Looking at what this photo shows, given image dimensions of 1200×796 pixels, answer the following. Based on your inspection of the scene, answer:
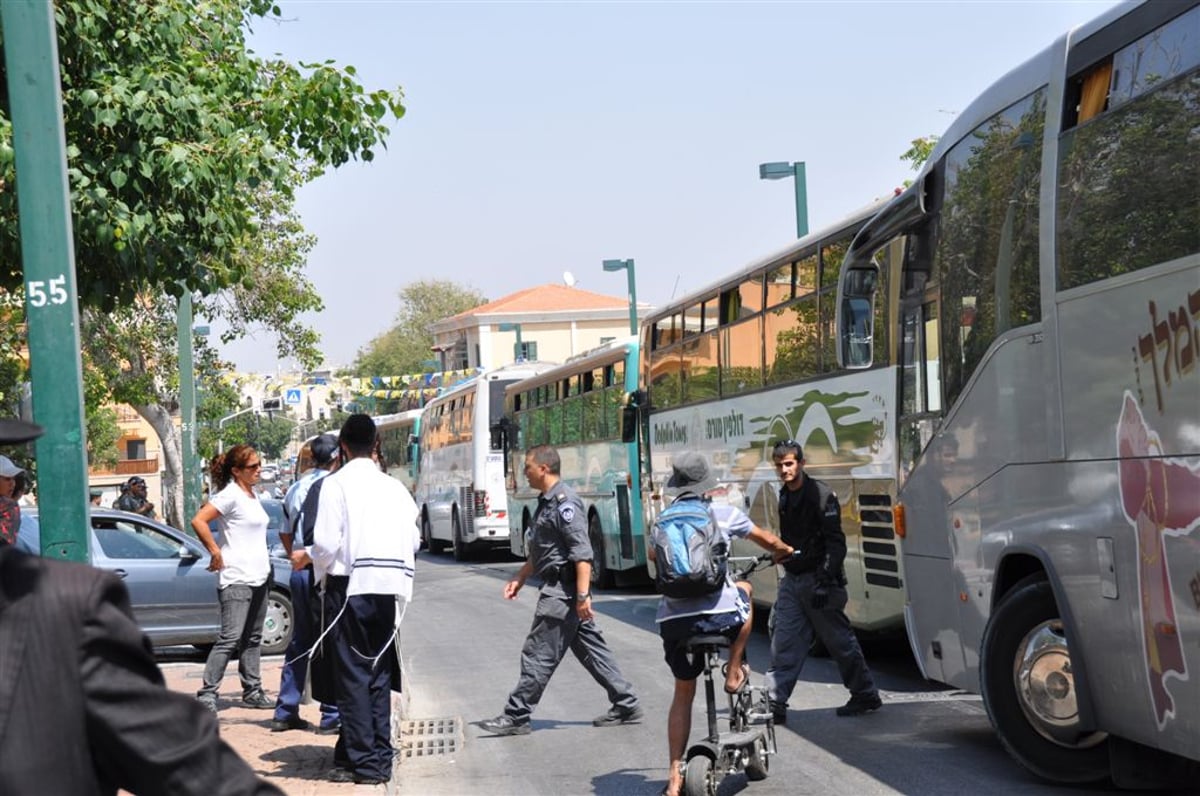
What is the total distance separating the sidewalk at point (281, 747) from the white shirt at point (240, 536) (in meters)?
0.94

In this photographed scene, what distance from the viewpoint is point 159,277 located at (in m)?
10.0

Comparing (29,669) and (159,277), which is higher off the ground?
(159,277)

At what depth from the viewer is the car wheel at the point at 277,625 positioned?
1573 cm

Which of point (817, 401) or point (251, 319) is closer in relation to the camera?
point (817, 401)

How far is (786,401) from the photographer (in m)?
14.5

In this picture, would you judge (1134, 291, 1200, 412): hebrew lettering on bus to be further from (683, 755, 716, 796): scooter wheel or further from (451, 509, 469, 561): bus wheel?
(451, 509, 469, 561): bus wheel

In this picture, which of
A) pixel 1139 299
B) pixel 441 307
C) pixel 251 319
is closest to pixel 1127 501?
pixel 1139 299

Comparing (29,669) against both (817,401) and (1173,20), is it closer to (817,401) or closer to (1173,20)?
(1173,20)

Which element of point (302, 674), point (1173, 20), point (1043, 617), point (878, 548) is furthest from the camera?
point (878, 548)

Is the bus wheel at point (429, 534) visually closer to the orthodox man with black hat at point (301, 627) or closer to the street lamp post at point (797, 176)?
the street lamp post at point (797, 176)

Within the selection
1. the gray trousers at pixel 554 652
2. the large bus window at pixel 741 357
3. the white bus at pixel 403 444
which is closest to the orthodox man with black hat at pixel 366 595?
the gray trousers at pixel 554 652

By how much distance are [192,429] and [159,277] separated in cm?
1474

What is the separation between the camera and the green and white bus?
21797mm

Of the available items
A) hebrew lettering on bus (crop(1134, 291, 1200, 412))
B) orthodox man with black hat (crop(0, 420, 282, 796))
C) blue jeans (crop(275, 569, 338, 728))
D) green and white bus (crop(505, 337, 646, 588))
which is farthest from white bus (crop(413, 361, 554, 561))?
orthodox man with black hat (crop(0, 420, 282, 796))
